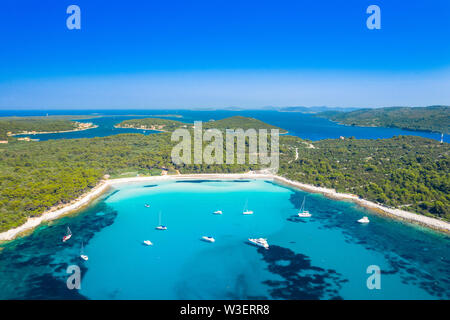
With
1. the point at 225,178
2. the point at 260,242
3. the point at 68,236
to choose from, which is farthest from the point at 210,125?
the point at 260,242

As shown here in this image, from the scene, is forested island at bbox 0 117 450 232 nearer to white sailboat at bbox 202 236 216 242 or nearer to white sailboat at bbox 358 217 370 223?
white sailboat at bbox 358 217 370 223

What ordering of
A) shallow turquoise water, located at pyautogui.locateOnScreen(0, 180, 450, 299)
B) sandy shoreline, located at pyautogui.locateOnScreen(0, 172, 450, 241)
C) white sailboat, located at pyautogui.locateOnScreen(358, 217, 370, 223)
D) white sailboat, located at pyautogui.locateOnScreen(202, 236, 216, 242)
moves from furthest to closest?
white sailboat, located at pyautogui.locateOnScreen(358, 217, 370, 223) < sandy shoreline, located at pyautogui.locateOnScreen(0, 172, 450, 241) < white sailboat, located at pyautogui.locateOnScreen(202, 236, 216, 242) < shallow turquoise water, located at pyautogui.locateOnScreen(0, 180, 450, 299)

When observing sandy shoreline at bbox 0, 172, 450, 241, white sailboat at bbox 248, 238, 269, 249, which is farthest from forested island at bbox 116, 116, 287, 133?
white sailboat at bbox 248, 238, 269, 249

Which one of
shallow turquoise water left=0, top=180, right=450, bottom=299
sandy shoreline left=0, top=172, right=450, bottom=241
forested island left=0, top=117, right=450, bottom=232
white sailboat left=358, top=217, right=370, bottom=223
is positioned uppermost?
forested island left=0, top=117, right=450, bottom=232

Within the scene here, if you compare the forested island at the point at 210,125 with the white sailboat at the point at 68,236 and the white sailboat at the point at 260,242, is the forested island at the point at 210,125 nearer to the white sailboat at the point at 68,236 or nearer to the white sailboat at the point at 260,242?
the white sailboat at the point at 68,236

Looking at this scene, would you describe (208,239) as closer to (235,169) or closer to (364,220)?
(364,220)

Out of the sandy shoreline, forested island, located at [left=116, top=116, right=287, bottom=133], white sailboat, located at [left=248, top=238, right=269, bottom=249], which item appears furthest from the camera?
forested island, located at [left=116, top=116, right=287, bottom=133]
